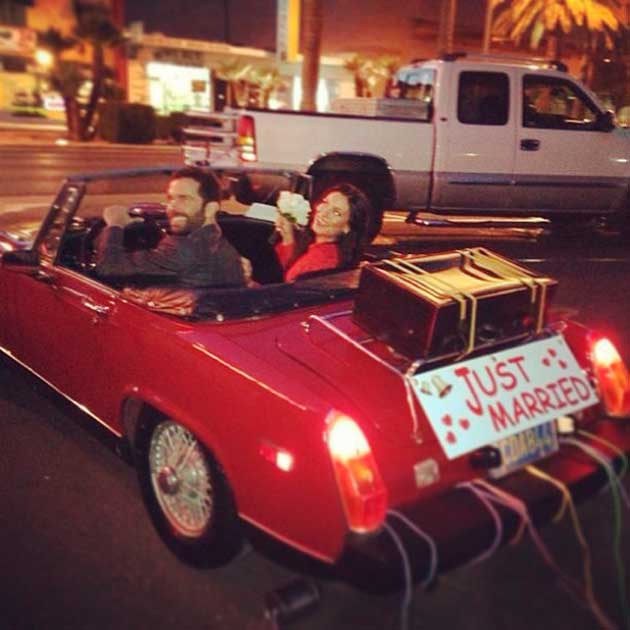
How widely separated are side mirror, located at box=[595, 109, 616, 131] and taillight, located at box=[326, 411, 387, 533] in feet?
28.6

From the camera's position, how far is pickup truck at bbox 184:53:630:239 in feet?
31.8

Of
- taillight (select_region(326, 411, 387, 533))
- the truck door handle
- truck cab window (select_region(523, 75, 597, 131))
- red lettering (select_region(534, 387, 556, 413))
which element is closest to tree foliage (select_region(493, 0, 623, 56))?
truck cab window (select_region(523, 75, 597, 131))

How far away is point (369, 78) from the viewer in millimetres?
32344

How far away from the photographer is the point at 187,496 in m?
3.31

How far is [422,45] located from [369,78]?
13.4 feet

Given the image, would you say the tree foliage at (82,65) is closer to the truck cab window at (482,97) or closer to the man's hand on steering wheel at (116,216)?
the truck cab window at (482,97)

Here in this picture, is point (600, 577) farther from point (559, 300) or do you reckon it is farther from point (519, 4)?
point (519, 4)

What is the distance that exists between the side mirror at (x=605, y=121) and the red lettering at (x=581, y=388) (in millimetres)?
7805

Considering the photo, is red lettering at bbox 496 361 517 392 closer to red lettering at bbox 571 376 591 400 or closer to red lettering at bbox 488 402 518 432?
red lettering at bbox 488 402 518 432

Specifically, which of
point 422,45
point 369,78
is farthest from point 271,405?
point 422,45

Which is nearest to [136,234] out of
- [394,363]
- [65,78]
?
[394,363]

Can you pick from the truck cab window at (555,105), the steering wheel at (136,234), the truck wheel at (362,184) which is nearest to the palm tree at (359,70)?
the truck cab window at (555,105)

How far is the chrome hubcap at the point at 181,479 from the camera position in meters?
3.20


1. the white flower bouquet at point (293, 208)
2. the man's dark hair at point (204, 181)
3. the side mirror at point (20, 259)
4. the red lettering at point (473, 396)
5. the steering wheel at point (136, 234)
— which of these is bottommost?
the red lettering at point (473, 396)
